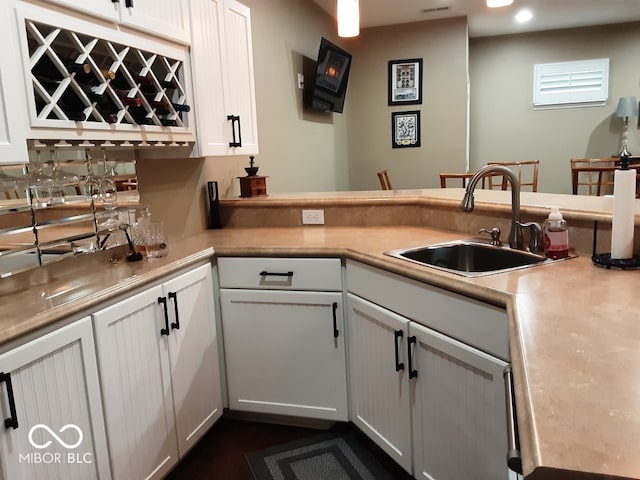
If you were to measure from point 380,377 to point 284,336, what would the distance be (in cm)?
49

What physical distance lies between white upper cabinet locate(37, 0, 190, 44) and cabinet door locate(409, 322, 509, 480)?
146 centimetres

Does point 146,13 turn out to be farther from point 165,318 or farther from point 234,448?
point 234,448

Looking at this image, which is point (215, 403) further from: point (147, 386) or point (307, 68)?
point (307, 68)

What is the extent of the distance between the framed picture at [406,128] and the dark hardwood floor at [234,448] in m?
4.13

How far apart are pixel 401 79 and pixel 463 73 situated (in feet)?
2.23

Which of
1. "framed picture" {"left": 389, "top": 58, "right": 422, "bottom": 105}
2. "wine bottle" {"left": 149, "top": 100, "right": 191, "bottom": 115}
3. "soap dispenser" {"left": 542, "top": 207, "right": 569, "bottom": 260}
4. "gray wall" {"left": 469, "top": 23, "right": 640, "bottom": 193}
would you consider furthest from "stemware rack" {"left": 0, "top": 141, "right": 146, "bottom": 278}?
"gray wall" {"left": 469, "top": 23, "right": 640, "bottom": 193}

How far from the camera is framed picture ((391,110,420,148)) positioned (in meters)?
5.81

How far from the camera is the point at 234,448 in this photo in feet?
7.34

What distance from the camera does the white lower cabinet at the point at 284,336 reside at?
2.16 meters

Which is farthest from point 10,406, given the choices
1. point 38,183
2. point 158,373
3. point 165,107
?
point 165,107

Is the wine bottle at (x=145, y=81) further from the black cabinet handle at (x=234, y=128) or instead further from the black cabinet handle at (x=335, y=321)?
the black cabinet handle at (x=335, y=321)

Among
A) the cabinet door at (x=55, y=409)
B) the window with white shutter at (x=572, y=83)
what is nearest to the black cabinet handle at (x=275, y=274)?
the cabinet door at (x=55, y=409)

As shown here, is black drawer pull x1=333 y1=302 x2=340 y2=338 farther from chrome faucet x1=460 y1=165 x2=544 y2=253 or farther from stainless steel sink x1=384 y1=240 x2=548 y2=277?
chrome faucet x1=460 y1=165 x2=544 y2=253

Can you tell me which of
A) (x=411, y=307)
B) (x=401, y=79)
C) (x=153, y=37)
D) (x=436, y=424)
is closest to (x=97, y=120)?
(x=153, y=37)
